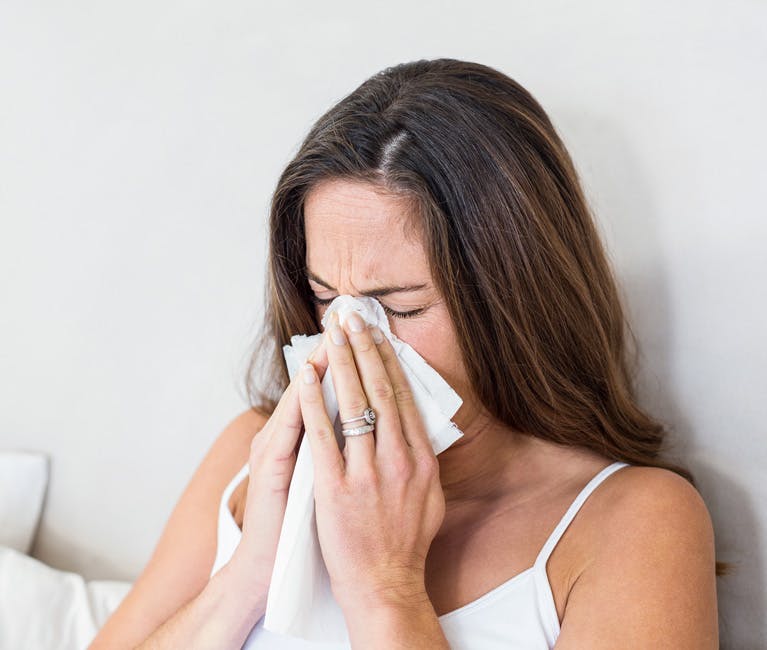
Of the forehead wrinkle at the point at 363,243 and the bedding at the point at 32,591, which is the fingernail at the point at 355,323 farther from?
the bedding at the point at 32,591

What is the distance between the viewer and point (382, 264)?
1.04m

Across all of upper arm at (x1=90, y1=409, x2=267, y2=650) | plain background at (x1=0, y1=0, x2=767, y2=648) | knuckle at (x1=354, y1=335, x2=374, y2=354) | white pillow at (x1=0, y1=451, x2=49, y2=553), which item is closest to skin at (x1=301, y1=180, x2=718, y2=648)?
knuckle at (x1=354, y1=335, x2=374, y2=354)

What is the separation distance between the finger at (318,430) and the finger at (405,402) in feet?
0.28

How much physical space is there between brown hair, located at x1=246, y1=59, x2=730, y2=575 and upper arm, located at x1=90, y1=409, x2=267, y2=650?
1.21ft

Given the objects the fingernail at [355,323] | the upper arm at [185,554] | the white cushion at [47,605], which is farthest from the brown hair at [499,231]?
the white cushion at [47,605]

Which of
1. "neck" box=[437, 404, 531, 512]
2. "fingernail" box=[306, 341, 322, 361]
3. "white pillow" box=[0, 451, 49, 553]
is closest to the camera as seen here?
"fingernail" box=[306, 341, 322, 361]

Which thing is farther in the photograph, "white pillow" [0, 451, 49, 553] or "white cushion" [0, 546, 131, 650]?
"white pillow" [0, 451, 49, 553]

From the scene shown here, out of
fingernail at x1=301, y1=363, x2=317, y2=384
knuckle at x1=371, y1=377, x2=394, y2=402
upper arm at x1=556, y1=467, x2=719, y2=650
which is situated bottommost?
upper arm at x1=556, y1=467, x2=719, y2=650

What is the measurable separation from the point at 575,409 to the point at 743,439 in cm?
28

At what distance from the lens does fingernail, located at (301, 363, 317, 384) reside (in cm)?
105

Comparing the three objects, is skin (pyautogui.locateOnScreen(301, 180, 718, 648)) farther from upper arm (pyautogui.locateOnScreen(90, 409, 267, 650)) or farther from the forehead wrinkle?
upper arm (pyautogui.locateOnScreen(90, 409, 267, 650))

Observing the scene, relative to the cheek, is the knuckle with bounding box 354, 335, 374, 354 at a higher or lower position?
higher

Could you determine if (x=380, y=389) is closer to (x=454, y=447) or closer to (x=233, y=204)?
(x=454, y=447)

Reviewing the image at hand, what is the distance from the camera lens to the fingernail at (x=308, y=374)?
1.05 metres
